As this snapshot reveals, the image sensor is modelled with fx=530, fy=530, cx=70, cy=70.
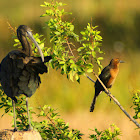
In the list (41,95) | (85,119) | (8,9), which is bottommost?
(85,119)

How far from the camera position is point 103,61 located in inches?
569

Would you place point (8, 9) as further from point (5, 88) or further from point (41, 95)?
point (5, 88)

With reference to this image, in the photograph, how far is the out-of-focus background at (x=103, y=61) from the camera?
11.9m

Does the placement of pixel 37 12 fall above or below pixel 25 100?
above

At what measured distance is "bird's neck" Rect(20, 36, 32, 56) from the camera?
6.93 meters

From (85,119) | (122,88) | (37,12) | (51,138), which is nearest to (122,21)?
(37,12)

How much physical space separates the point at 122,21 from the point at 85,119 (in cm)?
603

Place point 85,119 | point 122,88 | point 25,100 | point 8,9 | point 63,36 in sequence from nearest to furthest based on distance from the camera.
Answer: point 63,36, point 25,100, point 85,119, point 122,88, point 8,9

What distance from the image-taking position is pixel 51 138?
25.8 feet

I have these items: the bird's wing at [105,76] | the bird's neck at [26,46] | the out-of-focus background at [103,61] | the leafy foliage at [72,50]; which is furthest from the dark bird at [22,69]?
the bird's wing at [105,76]

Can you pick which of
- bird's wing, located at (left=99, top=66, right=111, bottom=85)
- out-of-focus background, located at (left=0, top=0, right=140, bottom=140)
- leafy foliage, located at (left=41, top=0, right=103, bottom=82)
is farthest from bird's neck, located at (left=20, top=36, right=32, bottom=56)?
bird's wing, located at (left=99, top=66, right=111, bottom=85)

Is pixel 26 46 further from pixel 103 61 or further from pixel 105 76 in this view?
pixel 103 61

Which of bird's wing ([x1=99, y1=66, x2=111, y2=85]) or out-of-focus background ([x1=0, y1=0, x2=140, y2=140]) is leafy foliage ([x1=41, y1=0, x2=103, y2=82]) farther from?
bird's wing ([x1=99, y1=66, x2=111, y2=85])

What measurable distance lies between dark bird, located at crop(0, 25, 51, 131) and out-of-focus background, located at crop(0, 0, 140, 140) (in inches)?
51.3
